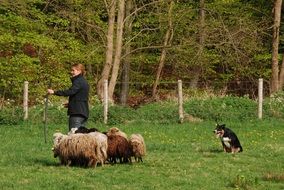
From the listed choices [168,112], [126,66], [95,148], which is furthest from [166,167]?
[126,66]

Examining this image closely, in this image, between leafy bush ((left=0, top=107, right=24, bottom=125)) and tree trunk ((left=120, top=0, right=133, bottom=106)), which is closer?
leafy bush ((left=0, top=107, right=24, bottom=125))

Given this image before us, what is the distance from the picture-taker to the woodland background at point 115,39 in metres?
30.6

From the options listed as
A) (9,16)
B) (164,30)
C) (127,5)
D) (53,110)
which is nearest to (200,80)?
(164,30)

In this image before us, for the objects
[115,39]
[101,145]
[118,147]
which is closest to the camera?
[101,145]

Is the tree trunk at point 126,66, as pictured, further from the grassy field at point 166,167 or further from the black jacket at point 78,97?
the black jacket at point 78,97

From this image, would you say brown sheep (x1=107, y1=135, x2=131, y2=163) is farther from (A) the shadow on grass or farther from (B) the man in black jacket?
(A) the shadow on grass

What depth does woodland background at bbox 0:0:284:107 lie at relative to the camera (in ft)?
100

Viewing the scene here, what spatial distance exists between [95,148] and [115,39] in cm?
2122

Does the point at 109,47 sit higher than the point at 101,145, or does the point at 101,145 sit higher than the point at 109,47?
the point at 109,47

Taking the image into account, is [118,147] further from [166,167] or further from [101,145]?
[166,167]

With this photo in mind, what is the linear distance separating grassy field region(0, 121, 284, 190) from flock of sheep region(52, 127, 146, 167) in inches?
7.9

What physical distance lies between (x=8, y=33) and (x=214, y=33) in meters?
9.68

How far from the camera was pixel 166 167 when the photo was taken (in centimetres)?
1264


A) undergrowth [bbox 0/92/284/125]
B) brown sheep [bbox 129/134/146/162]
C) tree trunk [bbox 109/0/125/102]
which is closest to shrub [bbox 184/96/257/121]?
undergrowth [bbox 0/92/284/125]
